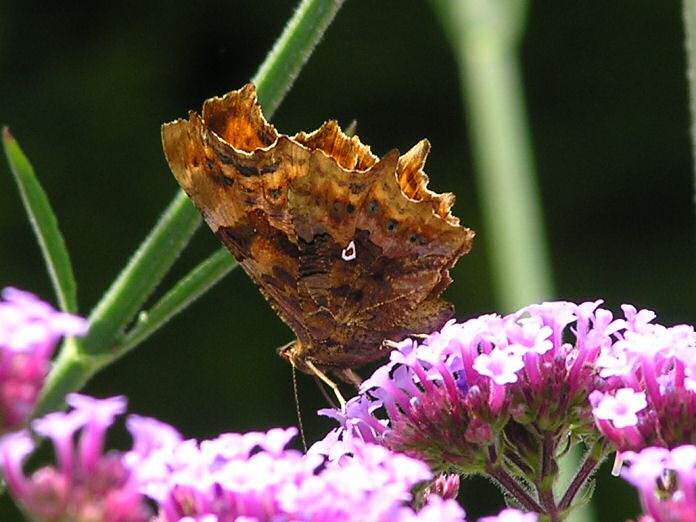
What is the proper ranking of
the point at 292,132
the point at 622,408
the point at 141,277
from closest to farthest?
the point at 622,408, the point at 141,277, the point at 292,132

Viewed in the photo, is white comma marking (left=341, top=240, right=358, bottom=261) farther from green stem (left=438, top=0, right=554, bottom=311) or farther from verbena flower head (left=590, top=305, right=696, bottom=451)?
green stem (left=438, top=0, right=554, bottom=311)

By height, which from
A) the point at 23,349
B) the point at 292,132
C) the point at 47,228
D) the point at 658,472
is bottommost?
the point at 658,472

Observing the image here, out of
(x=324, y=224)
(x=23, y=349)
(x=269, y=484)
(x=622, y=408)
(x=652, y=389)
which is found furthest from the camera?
(x=324, y=224)

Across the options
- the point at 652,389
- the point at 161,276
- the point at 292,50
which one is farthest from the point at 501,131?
the point at 652,389

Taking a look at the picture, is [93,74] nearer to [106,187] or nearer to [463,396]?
[106,187]

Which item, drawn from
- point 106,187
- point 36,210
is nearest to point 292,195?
point 36,210

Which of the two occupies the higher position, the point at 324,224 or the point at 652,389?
the point at 324,224

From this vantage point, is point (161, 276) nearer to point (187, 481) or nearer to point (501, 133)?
point (187, 481)
